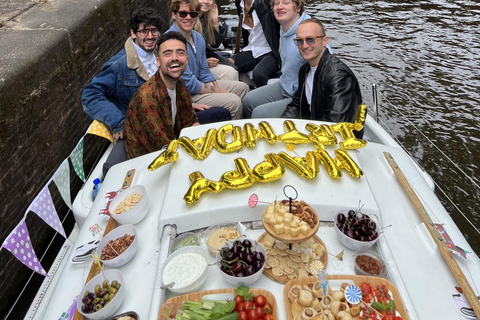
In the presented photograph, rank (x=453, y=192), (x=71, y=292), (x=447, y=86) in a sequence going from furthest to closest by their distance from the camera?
(x=447, y=86) < (x=453, y=192) < (x=71, y=292)

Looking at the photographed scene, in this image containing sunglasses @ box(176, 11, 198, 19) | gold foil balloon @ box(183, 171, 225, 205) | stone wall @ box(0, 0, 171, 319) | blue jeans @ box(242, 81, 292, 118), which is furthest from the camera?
blue jeans @ box(242, 81, 292, 118)

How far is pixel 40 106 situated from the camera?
12.1 feet

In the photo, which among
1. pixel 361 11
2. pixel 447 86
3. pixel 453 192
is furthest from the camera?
pixel 361 11

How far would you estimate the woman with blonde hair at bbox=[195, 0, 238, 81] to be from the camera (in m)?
5.07

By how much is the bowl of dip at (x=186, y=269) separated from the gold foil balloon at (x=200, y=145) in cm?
85

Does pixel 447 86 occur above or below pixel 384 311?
below

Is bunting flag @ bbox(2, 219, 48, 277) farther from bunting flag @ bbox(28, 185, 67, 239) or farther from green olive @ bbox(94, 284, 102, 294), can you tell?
green olive @ bbox(94, 284, 102, 294)

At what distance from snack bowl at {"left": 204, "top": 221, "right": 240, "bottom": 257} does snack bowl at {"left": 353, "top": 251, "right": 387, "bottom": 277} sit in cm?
75

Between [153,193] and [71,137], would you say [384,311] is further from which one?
[71,137]

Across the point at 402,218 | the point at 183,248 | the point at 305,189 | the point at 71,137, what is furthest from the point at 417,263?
the point at 71,137

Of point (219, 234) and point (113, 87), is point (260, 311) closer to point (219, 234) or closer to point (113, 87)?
point (219, 234)

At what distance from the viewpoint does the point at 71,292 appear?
2.24m

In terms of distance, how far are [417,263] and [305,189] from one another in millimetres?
828

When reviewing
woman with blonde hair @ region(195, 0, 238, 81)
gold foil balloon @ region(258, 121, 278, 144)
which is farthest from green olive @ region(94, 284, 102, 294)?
woman with blonde hair @ region(195, 0, 238, 81)
